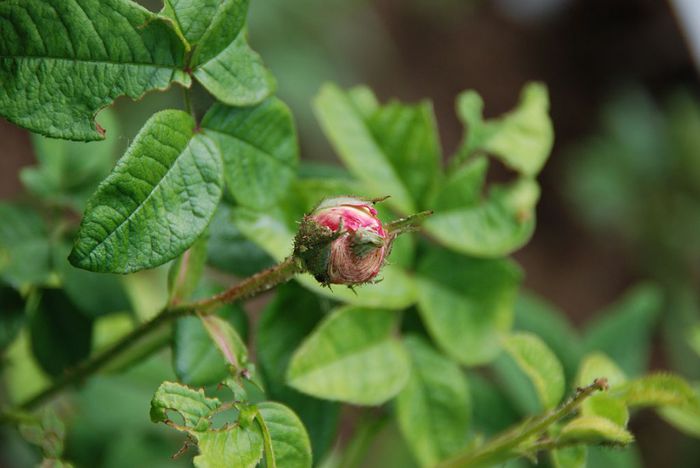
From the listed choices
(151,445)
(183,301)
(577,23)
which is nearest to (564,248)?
(577,23)

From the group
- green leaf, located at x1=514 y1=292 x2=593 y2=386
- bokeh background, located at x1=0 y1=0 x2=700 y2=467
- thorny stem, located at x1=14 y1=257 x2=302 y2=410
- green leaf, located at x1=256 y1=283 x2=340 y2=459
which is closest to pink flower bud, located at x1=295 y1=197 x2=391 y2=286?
thorny stem, located at x1=14 y1=257 x2=302 y2=410

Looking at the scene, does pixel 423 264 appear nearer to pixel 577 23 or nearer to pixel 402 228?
pixel 402 228

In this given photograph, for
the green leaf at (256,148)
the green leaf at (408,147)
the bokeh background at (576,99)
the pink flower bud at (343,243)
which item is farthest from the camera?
the bokeh background at (576,99)

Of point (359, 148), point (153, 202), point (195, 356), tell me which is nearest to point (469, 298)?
point (359, 148)

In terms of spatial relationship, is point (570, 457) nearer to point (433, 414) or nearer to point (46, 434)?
point (433, 414)

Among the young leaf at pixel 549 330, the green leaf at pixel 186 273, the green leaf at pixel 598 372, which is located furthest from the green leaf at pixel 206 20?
the young leaf at pixel 549 330

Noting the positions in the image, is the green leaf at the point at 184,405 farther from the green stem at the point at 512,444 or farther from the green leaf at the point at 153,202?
the green stem at the point at 512,444

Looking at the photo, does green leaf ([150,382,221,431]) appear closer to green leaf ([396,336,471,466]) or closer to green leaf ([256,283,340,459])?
green leaf ([256,283,340,459])
